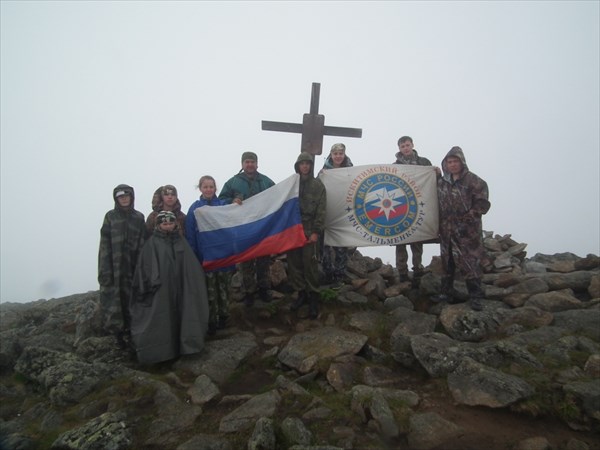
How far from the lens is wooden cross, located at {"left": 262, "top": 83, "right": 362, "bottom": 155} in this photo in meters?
10.1

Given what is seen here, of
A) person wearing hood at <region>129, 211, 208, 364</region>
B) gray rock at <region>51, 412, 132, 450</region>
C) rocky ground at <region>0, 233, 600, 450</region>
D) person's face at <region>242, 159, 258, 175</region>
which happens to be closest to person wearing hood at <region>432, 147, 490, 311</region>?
rocky ground at <region>0, 233, 600, 450</region>

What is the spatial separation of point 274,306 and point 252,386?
7.39 ft

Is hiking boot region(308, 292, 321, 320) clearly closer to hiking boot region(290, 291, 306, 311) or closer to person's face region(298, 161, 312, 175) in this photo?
hiking boot region(290, 291, 306, 311)

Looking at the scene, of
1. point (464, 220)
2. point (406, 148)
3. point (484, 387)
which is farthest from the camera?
point (406, 148)

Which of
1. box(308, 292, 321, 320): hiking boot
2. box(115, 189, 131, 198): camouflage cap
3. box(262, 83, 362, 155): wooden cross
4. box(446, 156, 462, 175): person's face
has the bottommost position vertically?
box(308, 292, 321, 320): hiking boot

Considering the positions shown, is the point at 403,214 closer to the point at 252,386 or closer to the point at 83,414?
the point at 252,386

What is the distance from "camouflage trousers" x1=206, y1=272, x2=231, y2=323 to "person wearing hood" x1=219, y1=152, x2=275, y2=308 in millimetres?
603

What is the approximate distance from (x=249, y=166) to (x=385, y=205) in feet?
10.3

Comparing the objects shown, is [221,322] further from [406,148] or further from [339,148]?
[406,148]

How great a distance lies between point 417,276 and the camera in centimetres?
822

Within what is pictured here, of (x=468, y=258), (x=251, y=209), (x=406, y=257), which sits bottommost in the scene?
(x=406, y=257)

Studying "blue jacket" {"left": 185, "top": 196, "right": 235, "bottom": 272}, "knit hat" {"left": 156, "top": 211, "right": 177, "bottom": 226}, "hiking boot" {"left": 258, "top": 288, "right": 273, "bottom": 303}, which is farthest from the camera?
"hiking boot" {"left": 258, "top": 288, "right": 273, "bottom": 303}

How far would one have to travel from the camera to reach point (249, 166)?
25.1ft

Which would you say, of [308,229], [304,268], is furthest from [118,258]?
[308,229]
